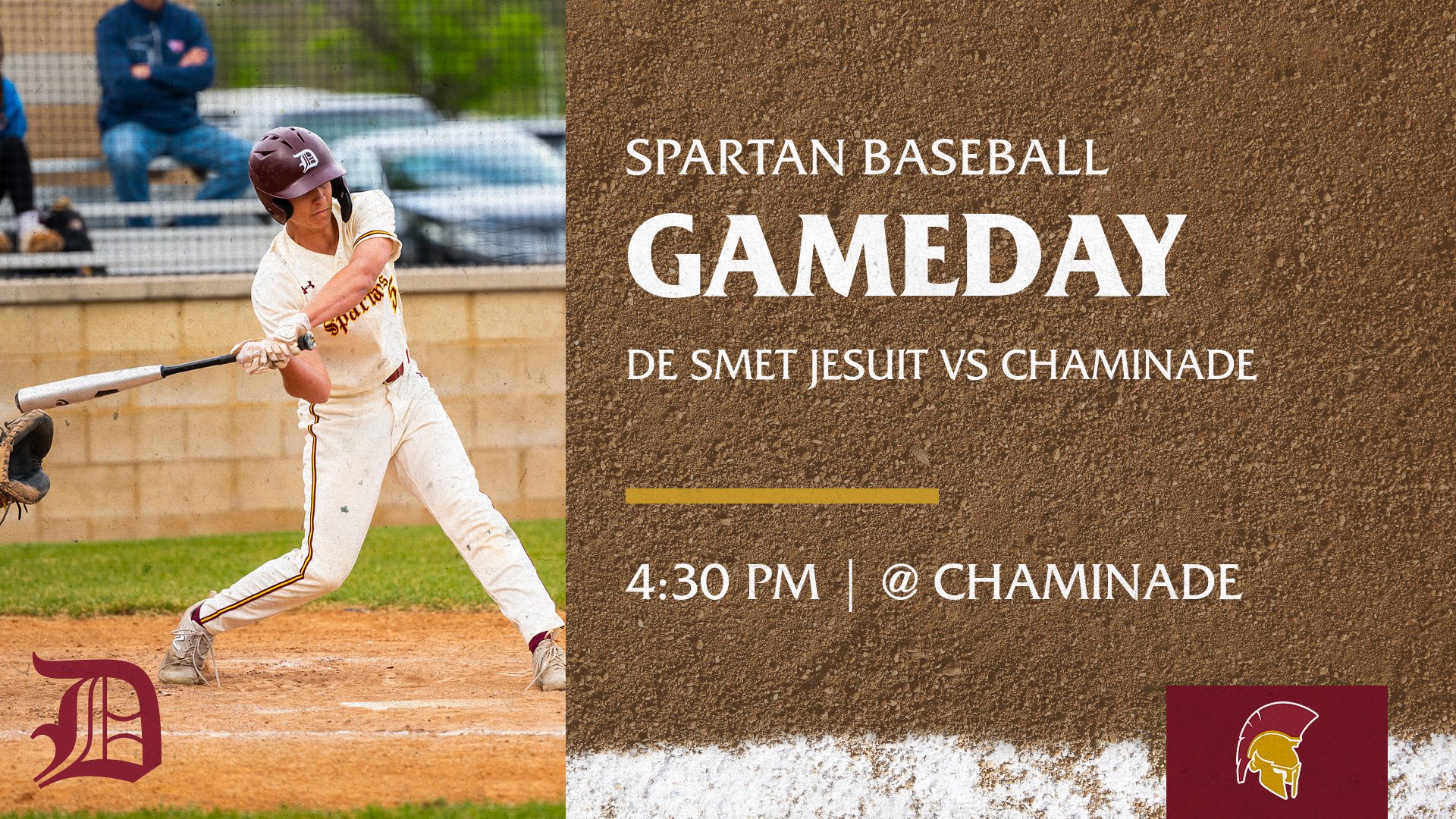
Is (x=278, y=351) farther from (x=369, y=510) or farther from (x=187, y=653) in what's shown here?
(x=187, y=653)

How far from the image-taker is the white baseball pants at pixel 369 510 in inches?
227

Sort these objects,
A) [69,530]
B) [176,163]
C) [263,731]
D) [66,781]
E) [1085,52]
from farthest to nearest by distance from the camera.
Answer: [176,163], [69,530], [263,731], [66,781], [1085,52]

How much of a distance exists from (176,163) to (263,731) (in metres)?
6.07

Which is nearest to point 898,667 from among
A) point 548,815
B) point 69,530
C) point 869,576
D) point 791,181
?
point 869,576

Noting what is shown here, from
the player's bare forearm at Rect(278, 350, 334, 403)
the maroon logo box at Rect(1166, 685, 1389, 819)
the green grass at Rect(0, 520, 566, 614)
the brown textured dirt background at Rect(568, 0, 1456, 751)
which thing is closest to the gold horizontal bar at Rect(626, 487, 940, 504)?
the brown textured dirt background at Rect(568, 0, 1456, 751)

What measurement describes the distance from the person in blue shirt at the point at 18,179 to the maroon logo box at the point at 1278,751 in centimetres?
809

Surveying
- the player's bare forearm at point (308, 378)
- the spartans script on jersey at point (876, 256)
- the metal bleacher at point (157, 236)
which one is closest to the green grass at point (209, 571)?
the metal bleacher at point (157, 236)

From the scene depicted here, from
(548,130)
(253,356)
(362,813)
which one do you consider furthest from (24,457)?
(548,130)

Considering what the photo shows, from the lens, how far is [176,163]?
10.6 m

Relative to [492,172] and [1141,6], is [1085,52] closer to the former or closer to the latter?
[1141,6]

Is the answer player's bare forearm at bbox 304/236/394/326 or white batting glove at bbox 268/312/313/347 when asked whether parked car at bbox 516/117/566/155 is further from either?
white batting glove at bbox 268/312/313/347

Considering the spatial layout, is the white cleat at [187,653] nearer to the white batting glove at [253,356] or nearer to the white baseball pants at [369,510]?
the white baseball pants at [369,510]

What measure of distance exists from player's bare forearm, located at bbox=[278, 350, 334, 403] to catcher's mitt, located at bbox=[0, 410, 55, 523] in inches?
31.3

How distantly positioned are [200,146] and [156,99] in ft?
1.28
